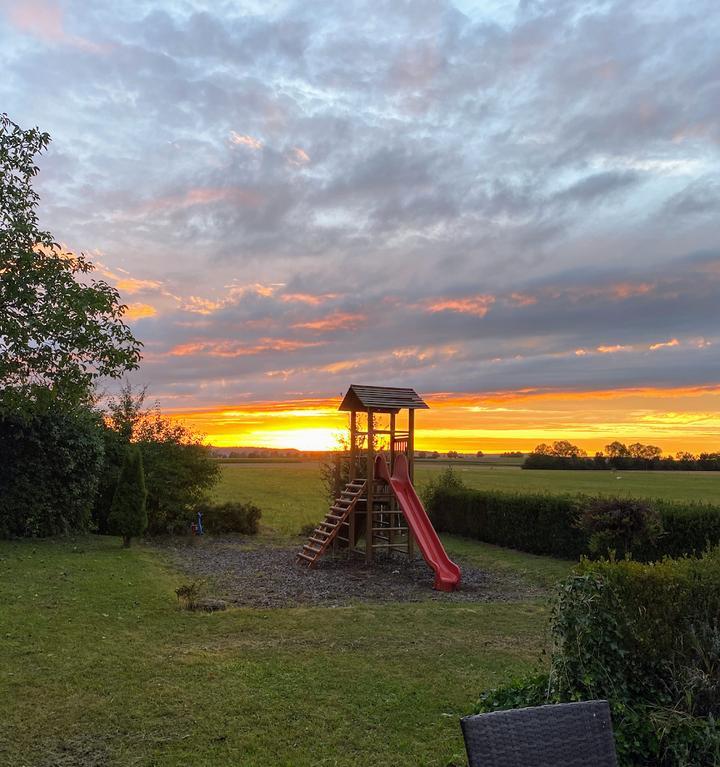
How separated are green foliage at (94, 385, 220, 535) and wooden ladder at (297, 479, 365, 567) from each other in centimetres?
598

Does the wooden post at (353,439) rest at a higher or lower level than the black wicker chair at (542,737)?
higher

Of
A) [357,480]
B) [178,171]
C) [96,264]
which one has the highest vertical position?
[178,171]

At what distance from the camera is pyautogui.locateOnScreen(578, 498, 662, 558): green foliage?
11.9 meters

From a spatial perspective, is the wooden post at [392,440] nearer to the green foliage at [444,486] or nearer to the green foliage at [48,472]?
the green foliage at [444,486]

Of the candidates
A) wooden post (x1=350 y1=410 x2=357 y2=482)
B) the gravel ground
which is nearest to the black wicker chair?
the gravel ground

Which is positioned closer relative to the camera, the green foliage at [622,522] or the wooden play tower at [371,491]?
the green foliage at [622,522]

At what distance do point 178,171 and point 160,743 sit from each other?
9.72 meters

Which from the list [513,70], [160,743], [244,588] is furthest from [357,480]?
[160,743]

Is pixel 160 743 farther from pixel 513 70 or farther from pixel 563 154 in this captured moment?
pixel 563 154

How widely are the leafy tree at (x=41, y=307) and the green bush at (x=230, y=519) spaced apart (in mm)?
8477

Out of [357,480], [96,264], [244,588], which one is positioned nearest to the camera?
[244,588]

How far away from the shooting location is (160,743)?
178 inches

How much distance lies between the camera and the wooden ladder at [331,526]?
13.6m

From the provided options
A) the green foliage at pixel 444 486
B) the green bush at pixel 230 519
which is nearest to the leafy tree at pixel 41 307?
the green bush at pixel 230 519
